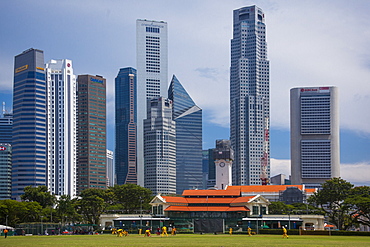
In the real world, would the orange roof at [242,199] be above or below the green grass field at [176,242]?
below

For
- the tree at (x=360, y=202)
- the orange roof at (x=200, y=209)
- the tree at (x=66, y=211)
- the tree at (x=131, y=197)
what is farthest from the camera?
the tree at (x=131, y=197)

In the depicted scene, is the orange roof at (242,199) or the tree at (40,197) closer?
the orange roof at (242,199)

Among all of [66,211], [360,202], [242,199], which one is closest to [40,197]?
[66,211]

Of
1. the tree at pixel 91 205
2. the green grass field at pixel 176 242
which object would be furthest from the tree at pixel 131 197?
the green grass field at pixel 176 242

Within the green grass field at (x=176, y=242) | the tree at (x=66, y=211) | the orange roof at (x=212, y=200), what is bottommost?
the tree at (x=66, y=211)

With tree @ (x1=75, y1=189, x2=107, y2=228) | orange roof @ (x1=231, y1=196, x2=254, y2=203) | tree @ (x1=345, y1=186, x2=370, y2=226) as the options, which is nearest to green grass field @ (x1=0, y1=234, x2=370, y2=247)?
tree @ (x1=345, y1=186, x2=370, y2=226)

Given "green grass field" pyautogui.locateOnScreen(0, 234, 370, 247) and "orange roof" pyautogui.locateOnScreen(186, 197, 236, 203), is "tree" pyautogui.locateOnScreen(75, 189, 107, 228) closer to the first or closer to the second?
"orange roof" pyautogui.locateOnScreen(186, 197, 236, 203)

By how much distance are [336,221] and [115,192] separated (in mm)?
61530

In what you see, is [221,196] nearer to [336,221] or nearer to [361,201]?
[336,221]

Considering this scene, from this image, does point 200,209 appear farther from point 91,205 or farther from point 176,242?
point 176,242

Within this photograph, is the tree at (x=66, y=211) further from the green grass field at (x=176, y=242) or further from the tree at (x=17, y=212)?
the green grass field at (x=176, y=242)

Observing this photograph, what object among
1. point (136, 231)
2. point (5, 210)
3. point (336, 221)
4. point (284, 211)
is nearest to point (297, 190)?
point (284, 211)

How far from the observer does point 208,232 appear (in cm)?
10738

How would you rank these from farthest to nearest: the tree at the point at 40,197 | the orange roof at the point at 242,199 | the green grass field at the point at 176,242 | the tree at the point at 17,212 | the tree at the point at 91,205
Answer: the tree at the point at 40,197
the tree at the point at 91,205
the orange roof at the point at 242,199
the tree at the point at 17,212
the green grass field at the point at 176,242
